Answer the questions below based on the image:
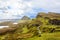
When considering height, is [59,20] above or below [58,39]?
above

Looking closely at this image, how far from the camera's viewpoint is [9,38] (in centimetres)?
4416

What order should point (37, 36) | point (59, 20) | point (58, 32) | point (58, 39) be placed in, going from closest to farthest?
point (58, 39) → point (37, 36) → point (58, 32) → point (59, 20)

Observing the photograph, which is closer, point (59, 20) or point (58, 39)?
point (58, 39)

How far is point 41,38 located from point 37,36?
2078 mm

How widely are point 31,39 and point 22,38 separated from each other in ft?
8.59

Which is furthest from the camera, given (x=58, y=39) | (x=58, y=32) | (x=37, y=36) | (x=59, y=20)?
(x=59, y=20)

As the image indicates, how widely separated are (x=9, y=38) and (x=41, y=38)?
28.4 ft

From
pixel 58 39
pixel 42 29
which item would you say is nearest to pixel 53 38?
pixel 58 39

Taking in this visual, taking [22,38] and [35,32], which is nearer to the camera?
[22,38]

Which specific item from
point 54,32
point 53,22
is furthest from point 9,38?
point 53,22

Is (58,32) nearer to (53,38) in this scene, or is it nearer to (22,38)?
(53,38)

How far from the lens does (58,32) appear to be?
52.2 meters

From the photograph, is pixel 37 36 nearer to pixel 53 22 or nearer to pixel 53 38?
pixel 53 38

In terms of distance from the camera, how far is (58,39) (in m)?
43.5
